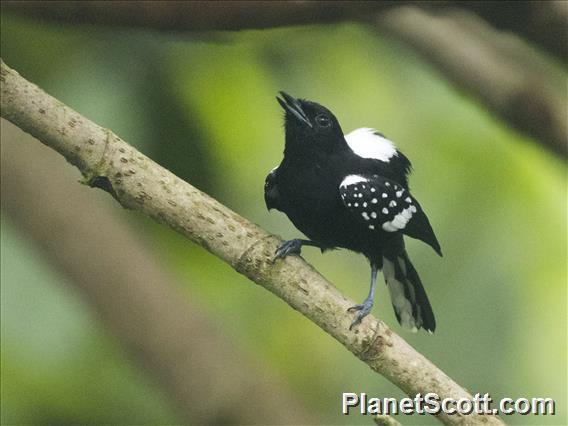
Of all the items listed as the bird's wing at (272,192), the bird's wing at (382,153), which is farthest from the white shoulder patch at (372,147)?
the bird's wing at (272,192)

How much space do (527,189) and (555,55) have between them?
301 mm

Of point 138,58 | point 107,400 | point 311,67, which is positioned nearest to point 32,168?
point 138,58

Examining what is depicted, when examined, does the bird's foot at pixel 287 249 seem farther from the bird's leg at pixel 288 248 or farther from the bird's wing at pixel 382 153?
the bird's wing at pixel 382 153

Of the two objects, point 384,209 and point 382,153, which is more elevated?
point 382,153

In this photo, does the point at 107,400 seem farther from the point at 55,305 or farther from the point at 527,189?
the point at 527,189

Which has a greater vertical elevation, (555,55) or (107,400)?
(555,55)

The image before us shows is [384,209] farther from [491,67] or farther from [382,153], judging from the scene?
[491,67]

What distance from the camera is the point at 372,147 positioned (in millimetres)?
1326

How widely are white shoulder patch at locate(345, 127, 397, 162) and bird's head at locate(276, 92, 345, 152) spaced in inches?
2.1

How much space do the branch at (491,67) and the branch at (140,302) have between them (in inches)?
22.8

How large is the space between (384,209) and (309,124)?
0.17 m

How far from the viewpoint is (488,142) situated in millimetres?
1640

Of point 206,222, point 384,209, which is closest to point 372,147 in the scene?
point 384,209

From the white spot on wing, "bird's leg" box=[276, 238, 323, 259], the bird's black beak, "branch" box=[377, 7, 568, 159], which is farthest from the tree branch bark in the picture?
"bird's leg" box=[276, 238, 323, 259]
